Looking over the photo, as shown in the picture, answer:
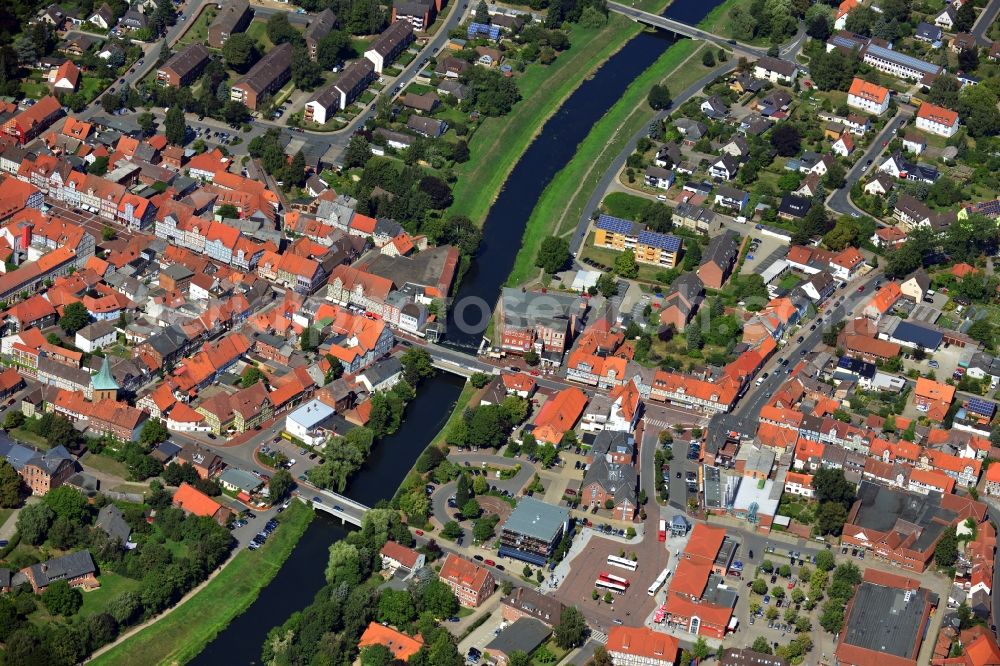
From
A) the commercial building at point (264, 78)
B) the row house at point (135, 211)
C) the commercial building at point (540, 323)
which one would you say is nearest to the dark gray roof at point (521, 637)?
the commercial building at point (540, 323)

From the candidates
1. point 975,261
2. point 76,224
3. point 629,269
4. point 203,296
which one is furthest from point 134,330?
point 975,261

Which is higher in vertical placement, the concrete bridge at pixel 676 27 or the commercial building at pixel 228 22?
the concrete bridge at pixel 676 27

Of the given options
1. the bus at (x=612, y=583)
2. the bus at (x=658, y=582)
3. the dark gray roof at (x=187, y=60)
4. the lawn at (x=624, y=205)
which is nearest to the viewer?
the bus at (x=612, y=583)

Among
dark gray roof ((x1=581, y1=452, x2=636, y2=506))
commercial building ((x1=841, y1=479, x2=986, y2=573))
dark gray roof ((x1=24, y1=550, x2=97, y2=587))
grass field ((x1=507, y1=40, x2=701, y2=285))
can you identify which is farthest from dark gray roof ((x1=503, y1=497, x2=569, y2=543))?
grass field ((x1=507, y1=40, x2=701, y2=285))

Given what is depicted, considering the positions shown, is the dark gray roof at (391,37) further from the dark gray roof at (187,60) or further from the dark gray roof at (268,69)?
the dark gray roof at (187,60)

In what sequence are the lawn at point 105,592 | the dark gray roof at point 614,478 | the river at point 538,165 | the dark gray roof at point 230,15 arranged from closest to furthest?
1. the lawn at point 105,592
2. the dark gray roof at point 614,478
3. the river at point 538,165
4. the dark gray roof at point 230,15

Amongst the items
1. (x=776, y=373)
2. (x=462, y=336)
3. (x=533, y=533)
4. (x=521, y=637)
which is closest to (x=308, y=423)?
(x=462, y=336)

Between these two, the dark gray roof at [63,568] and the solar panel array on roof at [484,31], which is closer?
the dark gray roof at [63,568]
